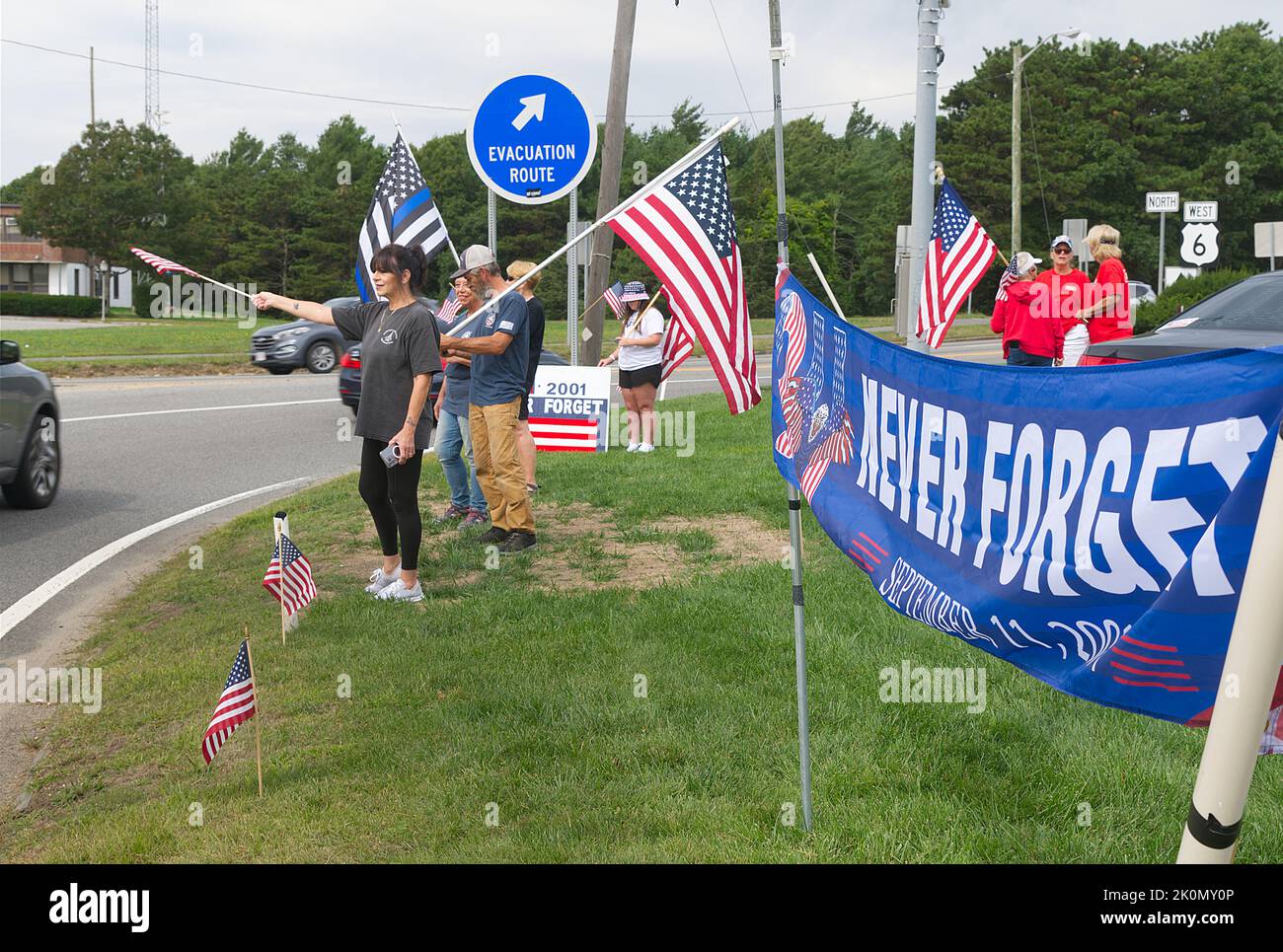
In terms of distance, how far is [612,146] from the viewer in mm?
15789

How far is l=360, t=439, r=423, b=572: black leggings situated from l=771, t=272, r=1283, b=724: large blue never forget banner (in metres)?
4.14

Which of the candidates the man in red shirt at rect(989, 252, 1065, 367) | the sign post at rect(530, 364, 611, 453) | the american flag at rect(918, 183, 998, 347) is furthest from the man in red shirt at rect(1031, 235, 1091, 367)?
the sign post at rect(530, 364, 611, 453)

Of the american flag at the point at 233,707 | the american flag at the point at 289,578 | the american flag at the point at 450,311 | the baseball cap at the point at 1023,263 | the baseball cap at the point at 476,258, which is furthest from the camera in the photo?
the baseball cap at the point at 1023,263

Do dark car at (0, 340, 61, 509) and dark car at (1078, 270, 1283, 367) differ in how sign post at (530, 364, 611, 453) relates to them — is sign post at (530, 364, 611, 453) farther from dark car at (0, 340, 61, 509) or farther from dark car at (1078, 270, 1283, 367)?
dark car at (1078, 270, 1283, 367)

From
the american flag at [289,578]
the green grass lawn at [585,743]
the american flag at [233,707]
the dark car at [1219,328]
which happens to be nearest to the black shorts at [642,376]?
the dark car at [1219,328]

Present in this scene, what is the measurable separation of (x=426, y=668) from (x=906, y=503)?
3132 millimetres

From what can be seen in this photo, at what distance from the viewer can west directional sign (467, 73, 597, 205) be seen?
28.6 feet

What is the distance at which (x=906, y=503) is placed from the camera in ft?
10.0

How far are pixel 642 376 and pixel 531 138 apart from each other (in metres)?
4.27

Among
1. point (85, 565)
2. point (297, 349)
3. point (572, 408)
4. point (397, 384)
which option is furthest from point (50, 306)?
point (397, 384)

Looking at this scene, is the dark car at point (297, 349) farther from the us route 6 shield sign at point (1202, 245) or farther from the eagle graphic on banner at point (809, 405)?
the eagle graphic on banner at point (809, 405)

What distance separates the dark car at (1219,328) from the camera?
7621 mm

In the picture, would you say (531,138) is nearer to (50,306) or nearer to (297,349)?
(297,349)
